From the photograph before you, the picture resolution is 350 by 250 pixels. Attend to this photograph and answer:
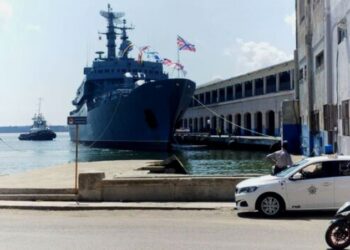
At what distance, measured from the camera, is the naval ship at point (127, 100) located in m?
61.2

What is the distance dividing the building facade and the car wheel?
47.8 m

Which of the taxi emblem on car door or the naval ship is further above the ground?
the naval ship

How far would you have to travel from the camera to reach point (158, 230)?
33.2 feet

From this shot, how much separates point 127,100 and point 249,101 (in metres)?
20.2

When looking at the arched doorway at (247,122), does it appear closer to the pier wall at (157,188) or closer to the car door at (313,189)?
the pier wall at (157,188)

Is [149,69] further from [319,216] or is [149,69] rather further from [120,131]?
[319,216]

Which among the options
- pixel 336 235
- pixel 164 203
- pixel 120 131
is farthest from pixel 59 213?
pixel 120 131

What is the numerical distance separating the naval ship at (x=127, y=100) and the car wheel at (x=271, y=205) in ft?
158

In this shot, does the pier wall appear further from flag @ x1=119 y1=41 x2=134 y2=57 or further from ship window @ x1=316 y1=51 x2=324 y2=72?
flag @ x1=119 y1=41 x2=134 y2=57

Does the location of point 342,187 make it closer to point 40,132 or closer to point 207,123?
point 207,123

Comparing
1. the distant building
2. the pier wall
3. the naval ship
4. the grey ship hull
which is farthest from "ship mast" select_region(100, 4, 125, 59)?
the pier wall

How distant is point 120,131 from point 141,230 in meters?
57.6

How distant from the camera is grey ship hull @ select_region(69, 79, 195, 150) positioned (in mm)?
60812

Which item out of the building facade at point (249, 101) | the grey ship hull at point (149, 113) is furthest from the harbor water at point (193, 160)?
the building facade at point (249, 101)
